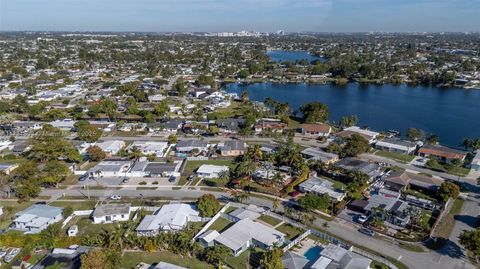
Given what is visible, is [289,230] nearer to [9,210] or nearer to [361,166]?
[361,166]

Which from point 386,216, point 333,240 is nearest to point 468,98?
point 386,216

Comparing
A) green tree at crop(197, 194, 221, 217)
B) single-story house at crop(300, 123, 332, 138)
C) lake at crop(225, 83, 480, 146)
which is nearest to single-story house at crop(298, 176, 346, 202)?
green tree at crop(197, 194, 221, 217)

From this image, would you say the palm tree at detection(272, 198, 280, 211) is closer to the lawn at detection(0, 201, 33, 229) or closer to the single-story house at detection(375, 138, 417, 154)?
the single-story house at detection(375, 138, 417, 154)

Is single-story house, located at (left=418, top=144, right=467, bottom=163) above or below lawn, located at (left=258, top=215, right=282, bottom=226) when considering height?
above

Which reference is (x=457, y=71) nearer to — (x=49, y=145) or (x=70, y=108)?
(x=70, y=108)

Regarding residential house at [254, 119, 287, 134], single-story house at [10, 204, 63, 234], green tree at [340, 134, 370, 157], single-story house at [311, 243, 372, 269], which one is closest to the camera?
single-story house at [311, 243, 372, 269]

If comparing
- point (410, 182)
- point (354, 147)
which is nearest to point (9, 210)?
point (354, 147)

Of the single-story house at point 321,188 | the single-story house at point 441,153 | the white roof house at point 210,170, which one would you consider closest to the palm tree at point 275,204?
the single-story house at point 321,188
